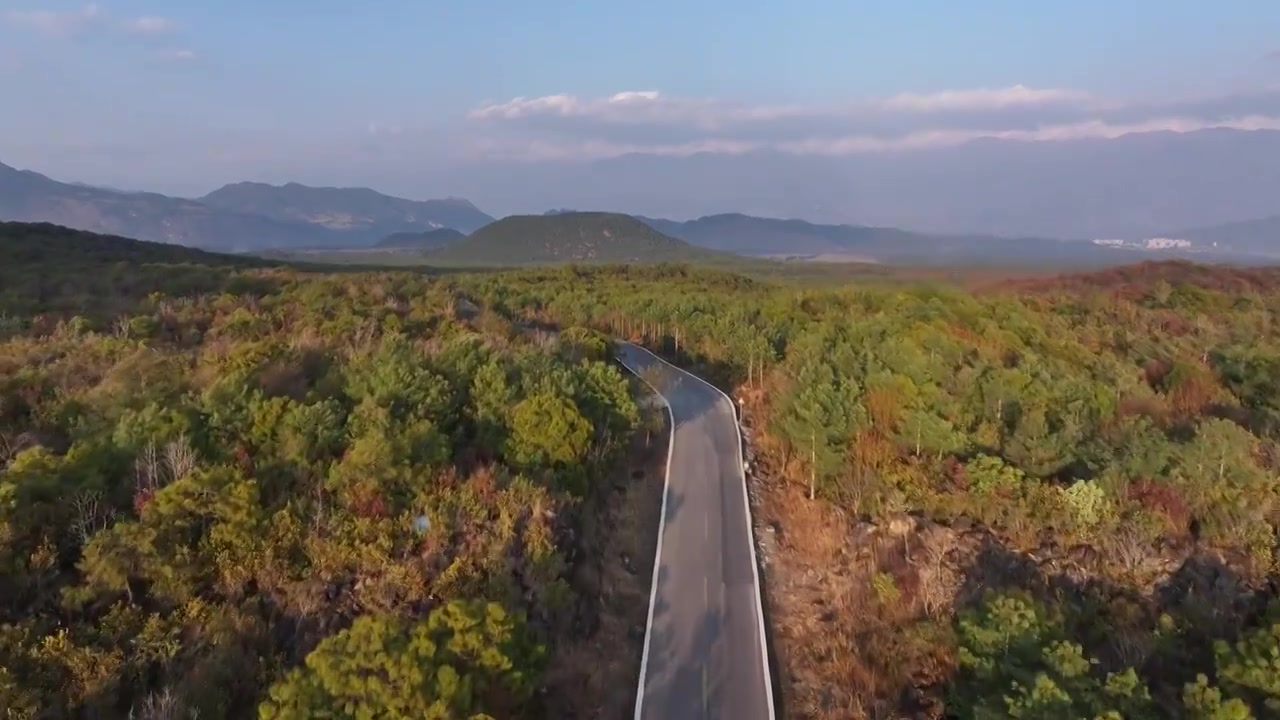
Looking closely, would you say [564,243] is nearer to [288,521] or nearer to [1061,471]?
[1061,471]

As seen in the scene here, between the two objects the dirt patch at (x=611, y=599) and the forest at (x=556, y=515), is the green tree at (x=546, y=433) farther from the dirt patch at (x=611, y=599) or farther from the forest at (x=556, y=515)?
the dirt patch at (x=611, y=599)

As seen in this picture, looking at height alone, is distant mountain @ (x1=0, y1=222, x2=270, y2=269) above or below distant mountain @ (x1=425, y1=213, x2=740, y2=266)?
below

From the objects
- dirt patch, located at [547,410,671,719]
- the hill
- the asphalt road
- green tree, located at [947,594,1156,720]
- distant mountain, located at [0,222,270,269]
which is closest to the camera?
green tree, located at [947,594,1156,720]

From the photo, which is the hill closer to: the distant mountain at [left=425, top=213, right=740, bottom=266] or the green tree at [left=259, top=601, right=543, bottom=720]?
the green tree at [left=259, top=601, right=543, bottom=720]

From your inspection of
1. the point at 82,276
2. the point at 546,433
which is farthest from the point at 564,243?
the point at 546,433

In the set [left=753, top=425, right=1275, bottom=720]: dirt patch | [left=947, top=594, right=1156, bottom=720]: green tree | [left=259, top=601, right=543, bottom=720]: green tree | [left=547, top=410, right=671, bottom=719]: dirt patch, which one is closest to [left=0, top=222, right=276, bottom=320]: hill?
[left=547, top=410, right=671, bottom=719]: dirt patch

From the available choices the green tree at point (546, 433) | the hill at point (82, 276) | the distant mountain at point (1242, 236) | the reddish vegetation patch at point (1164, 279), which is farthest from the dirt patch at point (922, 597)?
the hill at point (82, 276)
